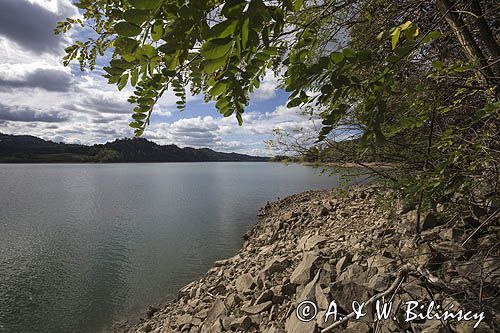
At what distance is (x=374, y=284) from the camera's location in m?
5.20

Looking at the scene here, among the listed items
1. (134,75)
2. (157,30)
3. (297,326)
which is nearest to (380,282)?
(297,326)

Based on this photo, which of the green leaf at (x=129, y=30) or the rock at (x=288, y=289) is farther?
the rock at (x=288, y=289)

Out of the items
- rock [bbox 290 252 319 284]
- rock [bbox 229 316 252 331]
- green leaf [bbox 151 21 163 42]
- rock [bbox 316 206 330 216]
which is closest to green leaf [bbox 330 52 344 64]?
green leaf [bbox 151 21 163 42]

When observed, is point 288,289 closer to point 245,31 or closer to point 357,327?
point 357,327

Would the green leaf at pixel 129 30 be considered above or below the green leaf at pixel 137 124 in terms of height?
above

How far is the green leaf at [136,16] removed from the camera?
3.08 feet

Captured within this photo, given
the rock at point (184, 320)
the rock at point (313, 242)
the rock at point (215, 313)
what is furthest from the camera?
the rock at point (313, 242)

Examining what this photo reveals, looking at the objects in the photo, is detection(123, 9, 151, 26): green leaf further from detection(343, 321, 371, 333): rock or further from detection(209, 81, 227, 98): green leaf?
detection(343, 321, 371, 333): rock

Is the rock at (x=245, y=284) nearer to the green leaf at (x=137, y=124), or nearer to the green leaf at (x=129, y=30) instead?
the green leaf at (x=137, y=124)

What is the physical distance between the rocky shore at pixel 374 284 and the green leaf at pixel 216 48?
128 inches

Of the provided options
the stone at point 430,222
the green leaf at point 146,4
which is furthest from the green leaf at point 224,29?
the stone at point 430,222

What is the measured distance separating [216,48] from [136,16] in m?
0.29

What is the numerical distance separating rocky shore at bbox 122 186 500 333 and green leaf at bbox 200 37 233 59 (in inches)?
128

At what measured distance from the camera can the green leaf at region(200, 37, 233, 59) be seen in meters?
0.95
